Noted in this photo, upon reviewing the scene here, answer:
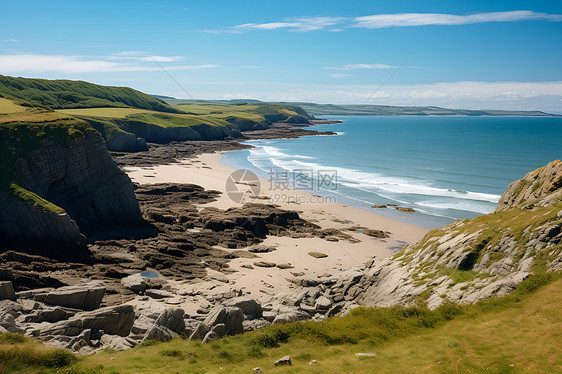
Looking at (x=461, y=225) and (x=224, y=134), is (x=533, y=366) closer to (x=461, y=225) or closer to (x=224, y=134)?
(x=461, y=225)

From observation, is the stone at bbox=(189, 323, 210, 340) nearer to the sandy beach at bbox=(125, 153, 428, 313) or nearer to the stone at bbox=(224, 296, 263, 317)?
the stone at bbox=(224, 296, 263, 317)

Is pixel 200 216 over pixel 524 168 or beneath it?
beneath

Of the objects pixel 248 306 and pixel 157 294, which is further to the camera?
pixel 157 294

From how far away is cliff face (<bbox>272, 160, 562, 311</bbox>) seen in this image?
21.8 meters

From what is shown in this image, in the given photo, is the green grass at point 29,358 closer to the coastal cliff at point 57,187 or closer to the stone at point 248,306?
the stone at point 248,306

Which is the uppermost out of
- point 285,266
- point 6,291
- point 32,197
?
point 32,197

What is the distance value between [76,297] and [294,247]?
24129 mm

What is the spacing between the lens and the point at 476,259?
80.2 feet

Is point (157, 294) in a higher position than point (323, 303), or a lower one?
lower

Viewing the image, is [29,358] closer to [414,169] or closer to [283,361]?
[283,361]

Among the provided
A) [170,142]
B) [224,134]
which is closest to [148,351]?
[170,142]

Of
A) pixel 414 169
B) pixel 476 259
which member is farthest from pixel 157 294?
pixel 414 169

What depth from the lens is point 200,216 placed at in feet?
169

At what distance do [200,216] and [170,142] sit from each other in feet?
311
